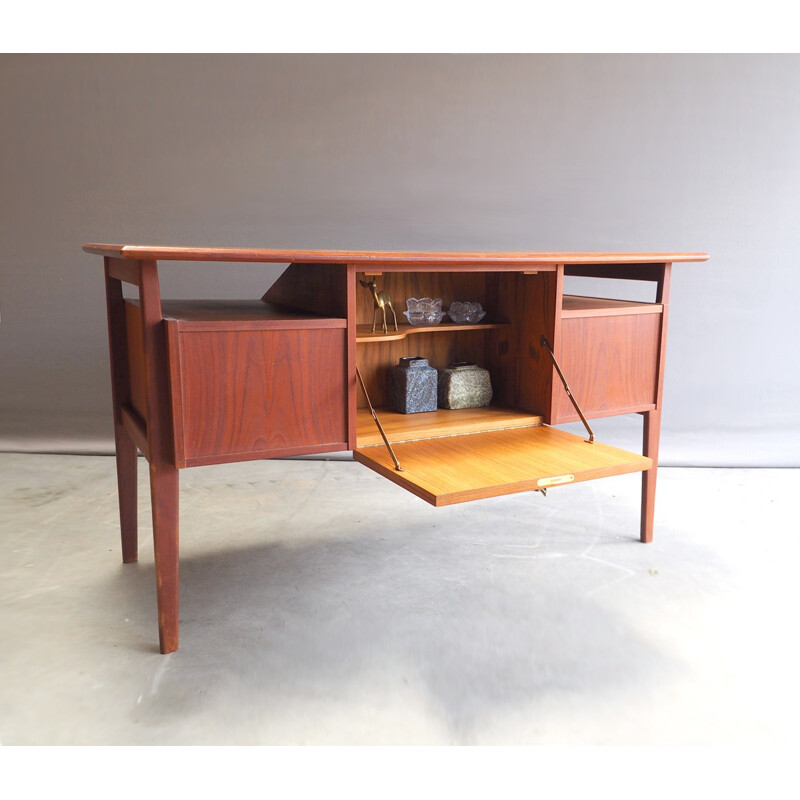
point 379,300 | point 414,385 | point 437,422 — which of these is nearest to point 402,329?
point 379,300

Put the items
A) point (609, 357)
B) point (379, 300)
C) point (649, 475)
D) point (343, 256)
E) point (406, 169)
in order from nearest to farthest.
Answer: point (343, 256), point (379, 300), point (609, 357), point (649, 475), point (406, 169)

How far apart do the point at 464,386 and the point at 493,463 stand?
0.68 metres

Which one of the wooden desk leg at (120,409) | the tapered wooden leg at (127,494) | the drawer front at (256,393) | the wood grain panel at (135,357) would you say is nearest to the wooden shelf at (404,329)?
the drawer front at (256,393)

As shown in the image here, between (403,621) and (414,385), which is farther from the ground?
(414,385)

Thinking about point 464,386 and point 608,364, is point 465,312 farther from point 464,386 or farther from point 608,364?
point 608,364

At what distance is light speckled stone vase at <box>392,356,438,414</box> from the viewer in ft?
9.29

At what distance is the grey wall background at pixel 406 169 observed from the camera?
4.19 m

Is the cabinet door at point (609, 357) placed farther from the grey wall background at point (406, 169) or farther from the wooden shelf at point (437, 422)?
the grey wall background at point (406, 169)

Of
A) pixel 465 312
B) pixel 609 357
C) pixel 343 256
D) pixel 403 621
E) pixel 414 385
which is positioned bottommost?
pixel 403 621

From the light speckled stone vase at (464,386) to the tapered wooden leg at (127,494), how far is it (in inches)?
44.8

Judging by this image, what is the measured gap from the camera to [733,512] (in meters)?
3.58

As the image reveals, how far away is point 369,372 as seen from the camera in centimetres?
295

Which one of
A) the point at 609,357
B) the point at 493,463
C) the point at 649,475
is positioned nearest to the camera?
the point at 493,463

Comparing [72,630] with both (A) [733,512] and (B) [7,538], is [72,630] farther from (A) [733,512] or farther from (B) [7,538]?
(A) [733,512]
